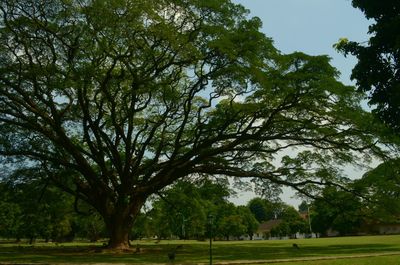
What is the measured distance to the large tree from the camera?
22.8 metres

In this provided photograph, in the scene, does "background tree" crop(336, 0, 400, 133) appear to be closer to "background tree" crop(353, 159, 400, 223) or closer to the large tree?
the large tree

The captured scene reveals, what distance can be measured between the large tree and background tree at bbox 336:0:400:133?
14.0m

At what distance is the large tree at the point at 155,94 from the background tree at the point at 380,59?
13950 millimetres

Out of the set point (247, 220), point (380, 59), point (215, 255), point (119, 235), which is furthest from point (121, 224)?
point (247, 220)

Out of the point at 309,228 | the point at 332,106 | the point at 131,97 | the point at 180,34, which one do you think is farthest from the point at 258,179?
the point at 309,228

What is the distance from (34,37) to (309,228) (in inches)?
3139

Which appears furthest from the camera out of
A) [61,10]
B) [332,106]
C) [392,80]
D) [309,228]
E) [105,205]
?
[309,228]

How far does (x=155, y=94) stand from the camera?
1081 inches

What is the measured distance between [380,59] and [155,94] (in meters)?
19.4

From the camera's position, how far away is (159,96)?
91.3 feet

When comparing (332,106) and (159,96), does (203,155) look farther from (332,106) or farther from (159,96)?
(332,106)

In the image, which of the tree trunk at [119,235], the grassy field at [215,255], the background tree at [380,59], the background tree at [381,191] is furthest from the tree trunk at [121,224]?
the background tree at [380,59]

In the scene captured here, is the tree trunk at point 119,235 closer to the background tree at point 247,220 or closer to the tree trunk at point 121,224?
the tree trunk at point 121,224

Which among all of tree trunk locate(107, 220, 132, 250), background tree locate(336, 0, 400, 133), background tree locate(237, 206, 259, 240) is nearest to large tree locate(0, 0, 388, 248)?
tree trunk locate(107, 220, 132, 250)
